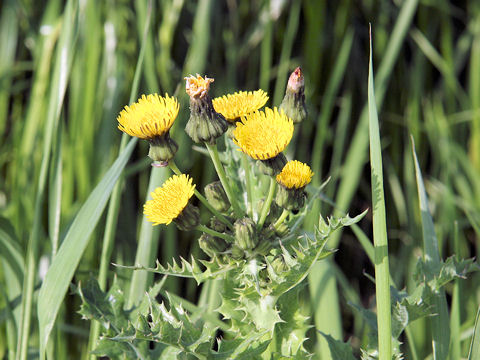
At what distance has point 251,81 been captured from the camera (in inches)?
67.5

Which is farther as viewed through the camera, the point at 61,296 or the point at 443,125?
the point at 443,125

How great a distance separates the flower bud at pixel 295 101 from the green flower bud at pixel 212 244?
224 mm

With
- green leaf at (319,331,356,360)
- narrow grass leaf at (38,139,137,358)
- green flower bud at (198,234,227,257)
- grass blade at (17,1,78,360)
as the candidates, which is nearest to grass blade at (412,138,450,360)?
green leaf at (319,331,356,360)

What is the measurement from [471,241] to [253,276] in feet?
4.31

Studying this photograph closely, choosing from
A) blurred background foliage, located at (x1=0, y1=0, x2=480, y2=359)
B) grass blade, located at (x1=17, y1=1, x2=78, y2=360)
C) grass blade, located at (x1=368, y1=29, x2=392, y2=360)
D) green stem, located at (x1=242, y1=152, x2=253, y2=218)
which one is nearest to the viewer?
grass blade, located at (x1=368, y1=29, x2=392, y2=360)

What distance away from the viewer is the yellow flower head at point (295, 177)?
29.5 inches

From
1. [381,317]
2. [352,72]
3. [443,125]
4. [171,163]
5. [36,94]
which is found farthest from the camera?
[352,72]

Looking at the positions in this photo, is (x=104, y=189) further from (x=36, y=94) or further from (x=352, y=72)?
(x=352, y=72)

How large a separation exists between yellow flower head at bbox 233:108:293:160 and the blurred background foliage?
633 millimetres

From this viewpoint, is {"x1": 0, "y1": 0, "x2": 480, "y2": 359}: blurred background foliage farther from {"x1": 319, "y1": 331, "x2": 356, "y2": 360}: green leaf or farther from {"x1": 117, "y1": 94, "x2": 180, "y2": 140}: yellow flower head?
{"x1": 117, "y1": 94, "x2": 180, "y2": 140}: yellow flower head

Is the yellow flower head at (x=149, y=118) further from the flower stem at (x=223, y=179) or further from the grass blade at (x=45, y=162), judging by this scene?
the grass blade at (x=45, y=162)

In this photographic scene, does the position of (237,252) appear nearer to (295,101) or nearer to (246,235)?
(246,235)

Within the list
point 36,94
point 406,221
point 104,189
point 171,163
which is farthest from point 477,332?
point 36,94

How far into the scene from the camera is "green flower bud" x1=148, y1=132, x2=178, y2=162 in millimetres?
788
